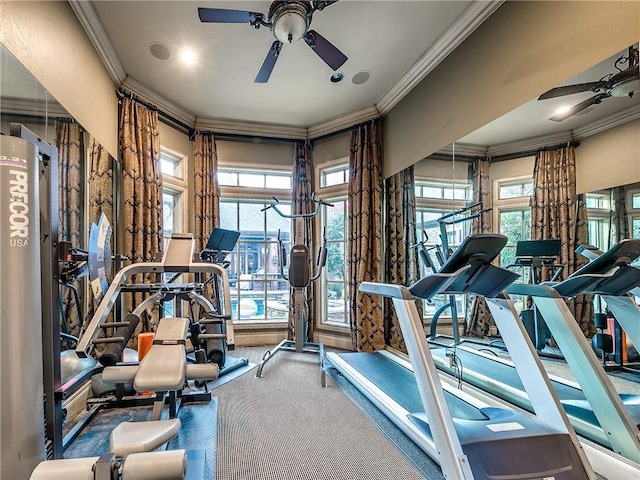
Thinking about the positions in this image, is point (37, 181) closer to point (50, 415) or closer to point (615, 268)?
point (50, 415)

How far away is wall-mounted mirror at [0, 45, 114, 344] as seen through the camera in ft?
5.63

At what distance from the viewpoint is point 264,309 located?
483cm

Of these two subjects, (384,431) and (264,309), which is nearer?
(384,431)

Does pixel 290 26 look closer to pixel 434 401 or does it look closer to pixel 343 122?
A: pixel 343 122

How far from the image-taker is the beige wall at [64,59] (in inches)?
70.7

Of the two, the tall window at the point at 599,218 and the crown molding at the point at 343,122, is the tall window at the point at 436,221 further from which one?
the crown molding at the point at 343,122

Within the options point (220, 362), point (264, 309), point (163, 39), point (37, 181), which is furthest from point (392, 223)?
point (37, 181)

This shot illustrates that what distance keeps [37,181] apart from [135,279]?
2.27m

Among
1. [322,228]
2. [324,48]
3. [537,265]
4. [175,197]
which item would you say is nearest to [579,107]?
[537,265]

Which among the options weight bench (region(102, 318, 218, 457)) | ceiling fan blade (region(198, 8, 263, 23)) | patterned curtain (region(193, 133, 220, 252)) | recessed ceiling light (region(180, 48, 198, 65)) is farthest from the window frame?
weight bench (region(102, 318, 218, 457))

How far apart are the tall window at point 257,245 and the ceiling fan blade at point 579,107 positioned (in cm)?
347

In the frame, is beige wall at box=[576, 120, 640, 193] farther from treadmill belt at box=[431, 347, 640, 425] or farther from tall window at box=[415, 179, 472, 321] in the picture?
treadmill belt at box=[431, 347, 640, 425]

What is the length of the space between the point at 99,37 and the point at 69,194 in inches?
58.7

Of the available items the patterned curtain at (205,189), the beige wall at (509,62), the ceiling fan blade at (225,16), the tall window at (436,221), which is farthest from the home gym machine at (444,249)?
the patterned curtain at (205,189)
